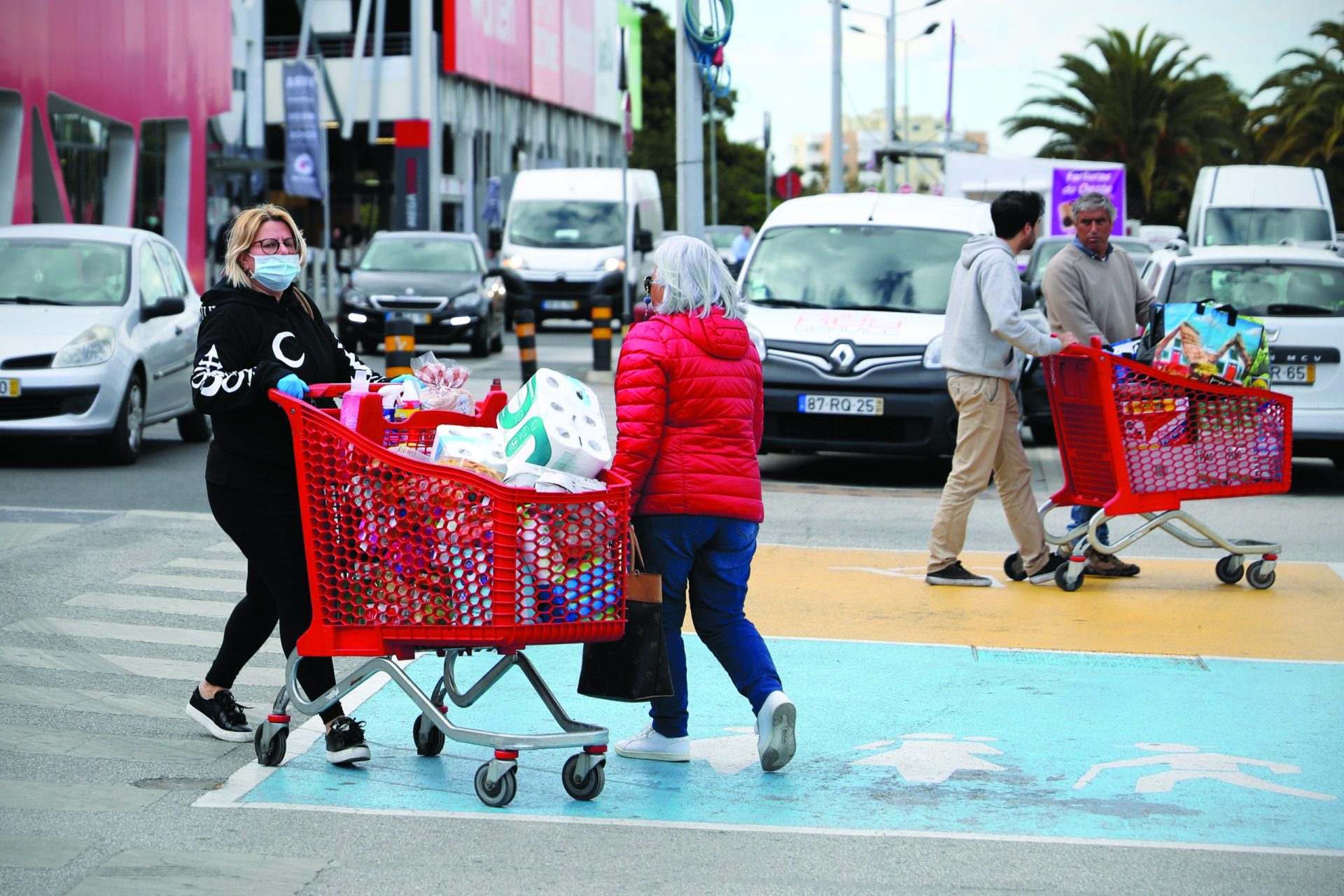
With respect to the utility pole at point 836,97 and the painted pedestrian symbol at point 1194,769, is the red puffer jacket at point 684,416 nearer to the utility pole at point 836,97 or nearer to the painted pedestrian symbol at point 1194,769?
the painted pedestrian symbol at point 1194,769

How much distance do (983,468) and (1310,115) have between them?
151ft

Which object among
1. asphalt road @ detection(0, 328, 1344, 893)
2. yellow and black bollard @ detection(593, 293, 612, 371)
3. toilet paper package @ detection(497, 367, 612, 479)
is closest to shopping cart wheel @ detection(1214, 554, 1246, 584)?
asphalt road @ detection(0, 328, 1344, 893)

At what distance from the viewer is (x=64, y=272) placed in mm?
13242

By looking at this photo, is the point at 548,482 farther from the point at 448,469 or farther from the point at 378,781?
the point at 378,781

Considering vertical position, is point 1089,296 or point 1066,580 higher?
point 1089,296

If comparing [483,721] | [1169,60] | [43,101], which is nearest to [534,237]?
[43,101]

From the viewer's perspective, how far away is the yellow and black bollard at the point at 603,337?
65.7 feet

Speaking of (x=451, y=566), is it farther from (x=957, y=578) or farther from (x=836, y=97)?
(x=836, y=97)

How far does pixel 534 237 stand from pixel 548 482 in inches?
998

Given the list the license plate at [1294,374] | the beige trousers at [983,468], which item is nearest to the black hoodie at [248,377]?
the beige trousers at [983,468]

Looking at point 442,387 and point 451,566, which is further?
point 442,387

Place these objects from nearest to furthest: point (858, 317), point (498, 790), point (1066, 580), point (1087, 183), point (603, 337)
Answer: point (498, 790)
point (1066, 580)
point (858, 317)
point (603, 337)
point (1087, 183)

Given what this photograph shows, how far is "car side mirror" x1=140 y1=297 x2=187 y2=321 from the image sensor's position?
13.0m

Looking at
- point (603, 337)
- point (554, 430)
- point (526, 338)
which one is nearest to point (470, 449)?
point (554, 430)
